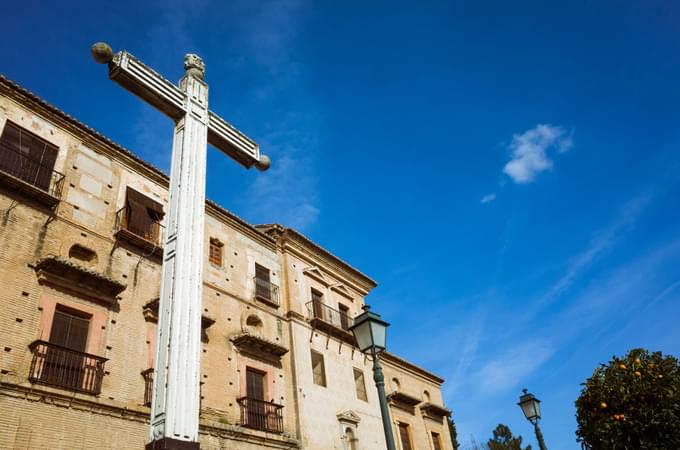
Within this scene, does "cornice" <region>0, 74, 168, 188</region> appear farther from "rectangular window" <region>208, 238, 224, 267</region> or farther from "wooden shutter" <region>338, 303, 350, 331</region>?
"wooden shutter" <region>338, 303, 350, 331</region>

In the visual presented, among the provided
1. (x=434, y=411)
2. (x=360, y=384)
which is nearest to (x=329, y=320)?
(x=360, y=384)

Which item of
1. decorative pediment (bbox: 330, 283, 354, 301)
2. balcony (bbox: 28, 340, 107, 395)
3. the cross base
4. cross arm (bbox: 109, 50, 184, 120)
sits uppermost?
decorative pediment (bbox: 330, 283, 354, 301)

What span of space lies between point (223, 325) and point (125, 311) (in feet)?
12.5

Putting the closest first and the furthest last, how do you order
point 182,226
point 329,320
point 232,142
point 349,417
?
point 182,226 → point 232,142 → point 349,417 → point 329,320

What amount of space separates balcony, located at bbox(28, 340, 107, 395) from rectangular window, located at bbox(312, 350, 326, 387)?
9.38 metres

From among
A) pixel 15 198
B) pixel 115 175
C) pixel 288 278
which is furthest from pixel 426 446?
pixel 15 198

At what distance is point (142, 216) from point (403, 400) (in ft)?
49.5

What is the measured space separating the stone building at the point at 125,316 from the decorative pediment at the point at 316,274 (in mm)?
87

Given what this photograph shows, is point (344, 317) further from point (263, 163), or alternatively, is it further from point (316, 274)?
point (263, 163)

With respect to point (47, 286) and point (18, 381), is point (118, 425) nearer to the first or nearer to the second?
point (18, 381)

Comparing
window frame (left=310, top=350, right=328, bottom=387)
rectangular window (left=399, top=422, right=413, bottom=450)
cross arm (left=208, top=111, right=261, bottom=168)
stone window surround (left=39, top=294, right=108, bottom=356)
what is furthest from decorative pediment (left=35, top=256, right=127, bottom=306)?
rectangular window (left=399, top=422, right=413, bottom=450)

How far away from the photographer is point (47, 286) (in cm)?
1327

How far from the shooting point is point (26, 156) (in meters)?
14.4

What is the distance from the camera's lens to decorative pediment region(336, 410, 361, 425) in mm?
20578
